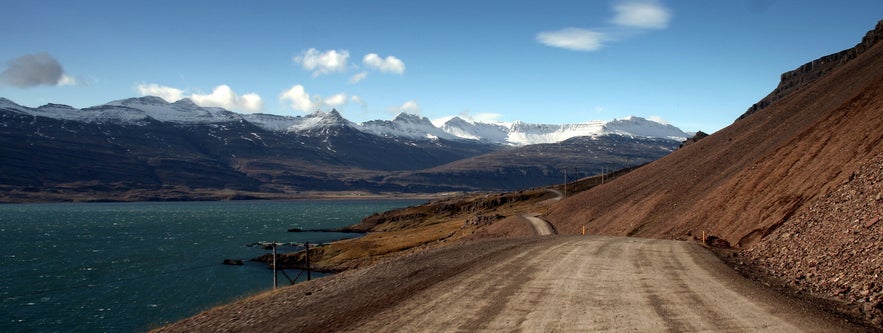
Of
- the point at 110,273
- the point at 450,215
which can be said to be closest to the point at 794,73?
the point at 450,215

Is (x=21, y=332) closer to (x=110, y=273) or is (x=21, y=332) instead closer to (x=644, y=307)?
(x=110, y=273)

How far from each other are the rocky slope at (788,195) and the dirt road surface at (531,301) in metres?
3.09

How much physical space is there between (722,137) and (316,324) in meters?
81.5

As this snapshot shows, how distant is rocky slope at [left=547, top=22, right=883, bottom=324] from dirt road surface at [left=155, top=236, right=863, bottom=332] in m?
3.09

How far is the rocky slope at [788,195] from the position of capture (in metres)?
23.2

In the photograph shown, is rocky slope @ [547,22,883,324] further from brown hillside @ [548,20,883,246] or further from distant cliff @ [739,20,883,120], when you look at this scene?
distant cliff @ [739,20,883,120]

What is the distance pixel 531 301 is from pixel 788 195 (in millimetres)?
26316

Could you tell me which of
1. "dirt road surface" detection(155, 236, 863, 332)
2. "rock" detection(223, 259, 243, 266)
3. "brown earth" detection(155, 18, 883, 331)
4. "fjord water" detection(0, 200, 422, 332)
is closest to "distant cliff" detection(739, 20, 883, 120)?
"brown earth" detection(155, 18, 883, 331)

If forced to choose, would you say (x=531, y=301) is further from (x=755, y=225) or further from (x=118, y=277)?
(x=118, y=277)

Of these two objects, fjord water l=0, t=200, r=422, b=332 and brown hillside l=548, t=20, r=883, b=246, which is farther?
fjord water l=0, t=200, r=422, b=332

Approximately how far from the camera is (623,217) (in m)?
62.1

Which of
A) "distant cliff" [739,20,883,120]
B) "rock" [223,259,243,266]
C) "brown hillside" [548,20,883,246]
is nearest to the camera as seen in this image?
"brown hillside" [548,20,883,246]

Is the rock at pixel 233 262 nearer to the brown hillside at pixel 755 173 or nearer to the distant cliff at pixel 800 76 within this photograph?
the brown hillside at pixel 755 173

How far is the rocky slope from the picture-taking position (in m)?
23.2
